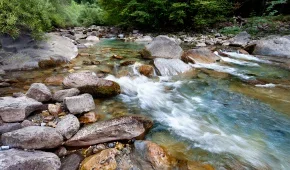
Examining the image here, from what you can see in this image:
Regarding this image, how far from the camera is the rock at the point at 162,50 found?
763cm

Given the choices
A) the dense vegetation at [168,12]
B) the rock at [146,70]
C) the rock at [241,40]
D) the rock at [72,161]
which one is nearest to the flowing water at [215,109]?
the rock at [146,70]

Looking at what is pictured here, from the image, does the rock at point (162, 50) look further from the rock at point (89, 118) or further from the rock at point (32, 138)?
the rock at point (32, 138)

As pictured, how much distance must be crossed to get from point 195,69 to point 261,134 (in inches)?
142

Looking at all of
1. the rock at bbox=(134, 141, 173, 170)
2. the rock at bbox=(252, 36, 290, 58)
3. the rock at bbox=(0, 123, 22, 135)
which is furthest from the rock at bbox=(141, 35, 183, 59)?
the rock at bbox=(0, 123, 22, 135)

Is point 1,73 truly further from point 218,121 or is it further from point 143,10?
point 143,10

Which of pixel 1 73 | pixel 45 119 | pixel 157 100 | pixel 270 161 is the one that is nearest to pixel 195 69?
pixel 157 100

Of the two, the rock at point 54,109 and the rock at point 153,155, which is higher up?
the rock at point 54,109

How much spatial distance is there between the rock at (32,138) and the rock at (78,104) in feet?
2.69

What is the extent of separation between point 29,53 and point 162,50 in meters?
4.22

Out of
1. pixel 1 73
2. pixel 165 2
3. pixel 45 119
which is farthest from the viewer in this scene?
pixel 165 2

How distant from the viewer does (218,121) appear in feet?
13.4

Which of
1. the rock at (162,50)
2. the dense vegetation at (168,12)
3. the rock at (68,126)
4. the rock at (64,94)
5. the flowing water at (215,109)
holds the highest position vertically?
the dense vegetation at (168,12)

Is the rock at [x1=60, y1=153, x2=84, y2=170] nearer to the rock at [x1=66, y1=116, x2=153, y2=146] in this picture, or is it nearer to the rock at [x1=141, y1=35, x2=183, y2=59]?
the rock at [x1=66, y1=116, x2=153, y2=146]

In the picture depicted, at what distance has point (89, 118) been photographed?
12.1 feet
